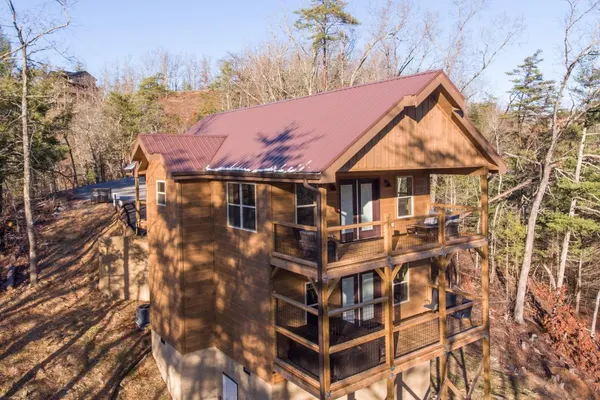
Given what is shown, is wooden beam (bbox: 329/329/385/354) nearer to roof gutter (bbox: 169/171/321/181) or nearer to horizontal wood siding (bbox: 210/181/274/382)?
horizontal wood siding (bbox: 210/181/274/382)

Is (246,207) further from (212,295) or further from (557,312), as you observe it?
(557,312)

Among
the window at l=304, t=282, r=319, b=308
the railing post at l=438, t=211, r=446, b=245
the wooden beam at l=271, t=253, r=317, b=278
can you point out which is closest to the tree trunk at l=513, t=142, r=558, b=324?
the railing post at l=438, t=211, r=446, b=245

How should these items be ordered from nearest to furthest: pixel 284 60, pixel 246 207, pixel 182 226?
1. pixel 246 207
2. pixel 182 226
3. pixel 284 60

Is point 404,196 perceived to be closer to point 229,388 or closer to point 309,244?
point 309,244

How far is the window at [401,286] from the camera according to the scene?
1400 centimetres

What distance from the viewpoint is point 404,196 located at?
553 inches

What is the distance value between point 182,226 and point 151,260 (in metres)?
3.27

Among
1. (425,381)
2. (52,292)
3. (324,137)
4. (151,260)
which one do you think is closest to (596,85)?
(425,381)

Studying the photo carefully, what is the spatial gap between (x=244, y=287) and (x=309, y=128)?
4.48m

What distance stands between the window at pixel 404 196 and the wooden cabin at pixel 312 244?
0.16 feet

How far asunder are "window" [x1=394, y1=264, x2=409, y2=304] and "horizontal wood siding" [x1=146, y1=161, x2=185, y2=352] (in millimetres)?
6507

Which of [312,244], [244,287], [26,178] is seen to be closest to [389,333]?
[312,244]

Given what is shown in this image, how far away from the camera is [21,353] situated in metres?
14.4

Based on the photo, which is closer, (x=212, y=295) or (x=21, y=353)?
(x=212, y=295)
